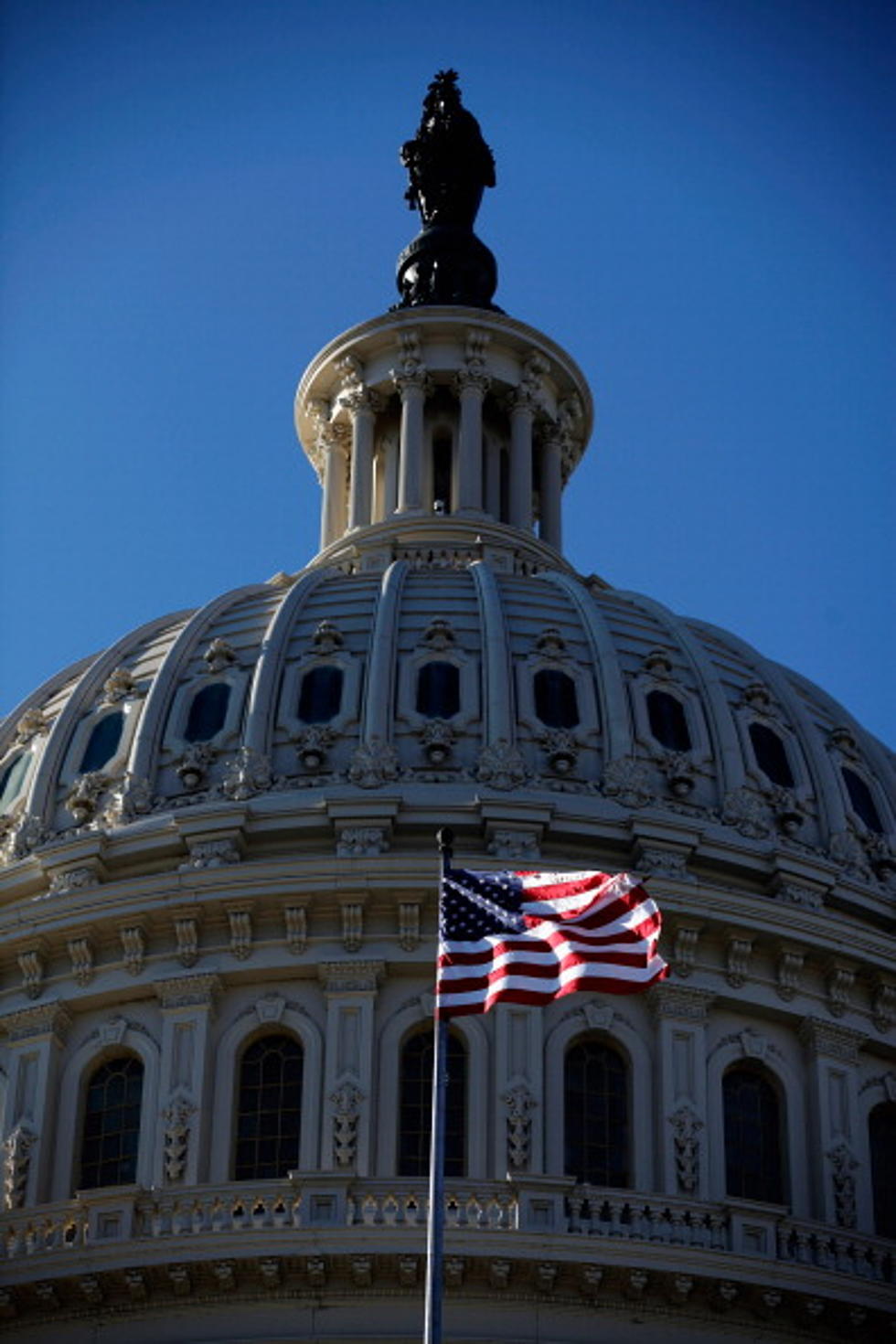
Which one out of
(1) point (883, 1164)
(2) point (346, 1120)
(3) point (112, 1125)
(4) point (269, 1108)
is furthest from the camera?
(1) point (883, 1164)

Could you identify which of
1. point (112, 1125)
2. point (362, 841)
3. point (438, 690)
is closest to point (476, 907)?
point (362, 841)

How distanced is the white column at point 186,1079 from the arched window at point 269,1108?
668mm

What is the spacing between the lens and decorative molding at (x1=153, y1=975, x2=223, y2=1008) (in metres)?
55.5

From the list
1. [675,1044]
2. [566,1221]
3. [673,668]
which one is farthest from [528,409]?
[566,1221]

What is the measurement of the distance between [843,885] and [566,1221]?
12.9 metres

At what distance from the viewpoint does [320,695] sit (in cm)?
6141

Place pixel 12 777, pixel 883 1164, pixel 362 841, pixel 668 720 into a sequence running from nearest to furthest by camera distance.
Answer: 1. pixel 362 841
2. pixel 883 1164
3. pixel 668 720
4. pixel 12 777

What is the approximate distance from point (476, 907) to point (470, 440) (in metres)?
34.9

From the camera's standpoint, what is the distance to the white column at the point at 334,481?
75750mm

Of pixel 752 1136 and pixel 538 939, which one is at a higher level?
pixel 752 1136

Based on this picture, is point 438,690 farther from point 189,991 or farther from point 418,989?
point 189,991

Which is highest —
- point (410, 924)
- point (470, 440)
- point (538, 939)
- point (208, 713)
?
point (470, 440)

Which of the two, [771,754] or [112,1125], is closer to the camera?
[112,1125]

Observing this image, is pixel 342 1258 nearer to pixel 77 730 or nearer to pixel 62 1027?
pixel 62 1027
